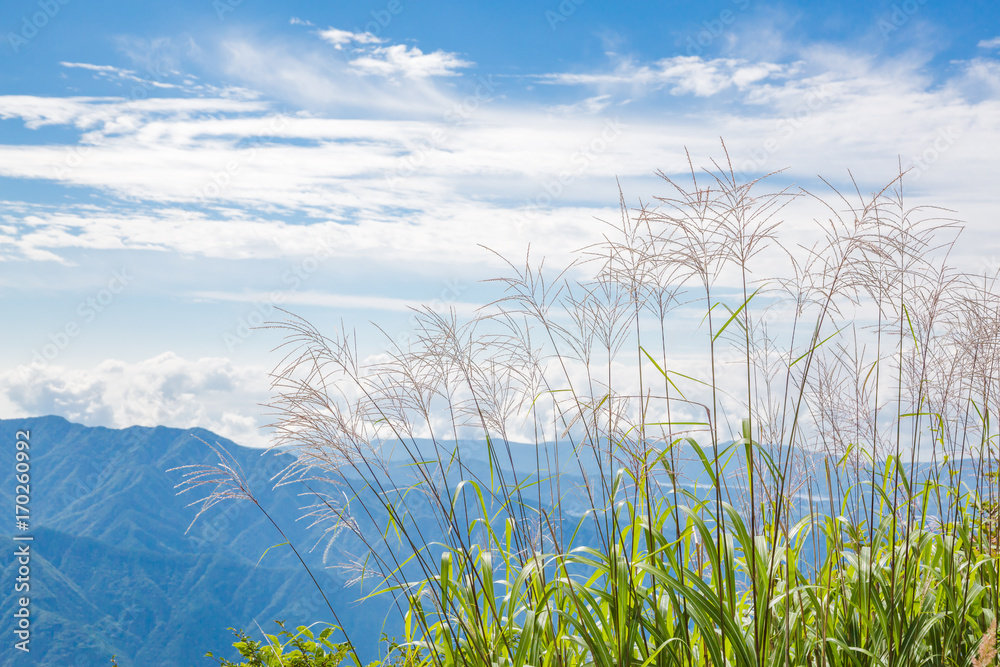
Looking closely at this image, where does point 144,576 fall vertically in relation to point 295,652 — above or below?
below

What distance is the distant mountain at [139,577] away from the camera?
113625mm

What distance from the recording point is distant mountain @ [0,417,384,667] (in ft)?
373

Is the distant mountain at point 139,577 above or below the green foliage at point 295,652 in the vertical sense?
below

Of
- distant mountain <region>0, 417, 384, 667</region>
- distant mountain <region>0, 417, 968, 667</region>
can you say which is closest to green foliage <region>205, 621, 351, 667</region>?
distant mountain <region>0, 417, 968, 667</region>

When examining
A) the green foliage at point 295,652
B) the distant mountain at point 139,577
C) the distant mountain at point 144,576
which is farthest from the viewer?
the distant mountain at point 139,577

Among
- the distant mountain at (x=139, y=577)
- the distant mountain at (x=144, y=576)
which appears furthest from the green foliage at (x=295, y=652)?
the distant mountain at (x=139, y=577)

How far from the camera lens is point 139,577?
144000 mm

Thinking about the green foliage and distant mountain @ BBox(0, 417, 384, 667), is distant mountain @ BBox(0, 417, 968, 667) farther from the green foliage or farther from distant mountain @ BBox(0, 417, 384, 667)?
the green foliage

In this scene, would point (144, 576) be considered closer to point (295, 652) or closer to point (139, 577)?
point (139, 577)

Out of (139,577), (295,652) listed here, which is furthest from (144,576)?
(295,652)

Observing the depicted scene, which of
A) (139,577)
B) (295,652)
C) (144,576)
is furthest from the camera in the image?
(144,576)

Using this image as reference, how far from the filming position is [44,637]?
110m

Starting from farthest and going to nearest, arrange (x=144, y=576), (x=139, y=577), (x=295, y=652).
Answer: (x=144, y=576) < (x=139, y=577) < (x=295, y=652)

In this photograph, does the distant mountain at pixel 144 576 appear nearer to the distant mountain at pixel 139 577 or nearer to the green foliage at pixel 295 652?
the distant mountain at pixel 139 577
